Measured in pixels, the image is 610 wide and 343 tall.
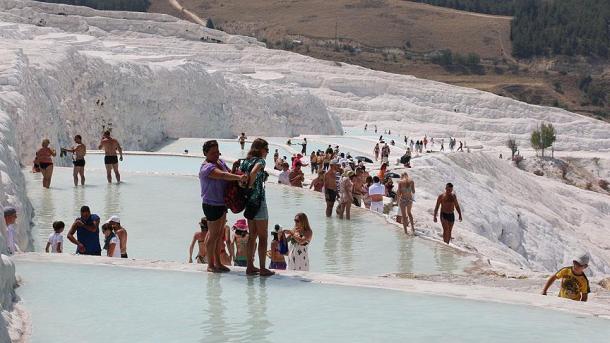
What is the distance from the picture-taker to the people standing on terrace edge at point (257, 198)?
7258 millimetres

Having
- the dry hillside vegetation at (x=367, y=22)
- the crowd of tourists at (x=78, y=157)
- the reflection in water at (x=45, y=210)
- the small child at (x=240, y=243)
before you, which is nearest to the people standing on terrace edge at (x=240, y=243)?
the small child at (x=240, y=243)

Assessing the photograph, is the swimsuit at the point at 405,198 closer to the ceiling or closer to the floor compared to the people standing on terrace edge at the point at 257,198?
closer to the floor

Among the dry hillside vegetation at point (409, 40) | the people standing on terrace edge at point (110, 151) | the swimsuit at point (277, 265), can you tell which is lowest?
the swimsuit at point (277, 265)

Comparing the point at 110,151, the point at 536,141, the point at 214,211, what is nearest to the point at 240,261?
the point at 214,211

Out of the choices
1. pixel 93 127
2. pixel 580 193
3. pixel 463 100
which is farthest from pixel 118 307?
pixel 463 100

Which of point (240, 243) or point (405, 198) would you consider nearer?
point (240, 243)

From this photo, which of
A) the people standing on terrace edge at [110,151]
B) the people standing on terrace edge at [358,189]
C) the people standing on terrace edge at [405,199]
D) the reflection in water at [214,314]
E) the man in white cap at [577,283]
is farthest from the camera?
the people standing on terrace edge at [358,189]

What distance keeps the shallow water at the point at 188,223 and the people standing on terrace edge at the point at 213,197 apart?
324 cm

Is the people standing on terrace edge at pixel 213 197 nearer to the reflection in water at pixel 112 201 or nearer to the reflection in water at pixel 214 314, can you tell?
the reflection in water at pixel 214 314

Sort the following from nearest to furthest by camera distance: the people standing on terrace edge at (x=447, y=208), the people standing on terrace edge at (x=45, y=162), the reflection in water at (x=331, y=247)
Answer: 1. the reflection in water at (x=331, y=247)
2. the people standing on terrace edge at (x=447, y=208)
3. the people standing on terrace edge at (x=45, y=162)

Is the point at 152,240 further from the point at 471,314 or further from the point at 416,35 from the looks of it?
the point at 416,35

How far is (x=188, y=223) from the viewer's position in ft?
42.8

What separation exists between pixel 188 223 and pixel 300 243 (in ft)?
13.0

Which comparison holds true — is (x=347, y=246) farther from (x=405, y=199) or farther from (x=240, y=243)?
(x=240, y=243)
